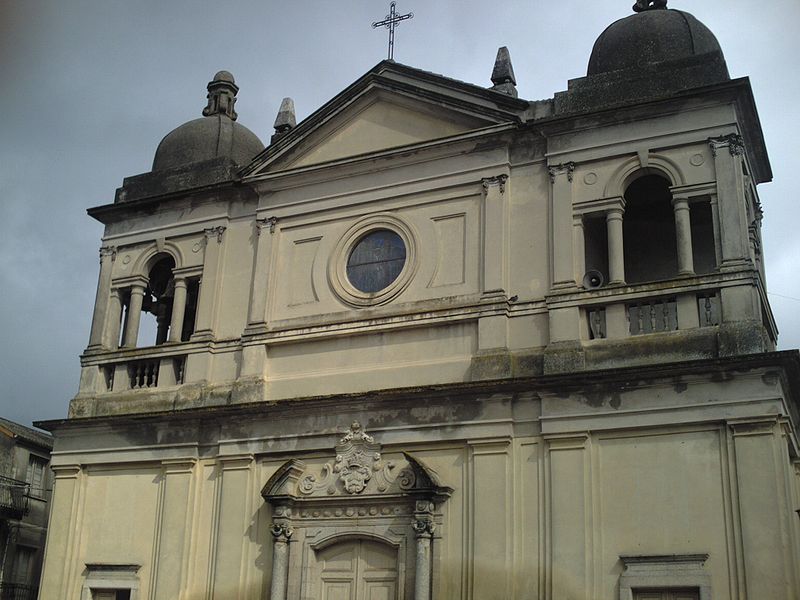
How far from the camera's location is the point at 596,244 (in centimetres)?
1773

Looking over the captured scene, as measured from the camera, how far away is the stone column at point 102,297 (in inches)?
791

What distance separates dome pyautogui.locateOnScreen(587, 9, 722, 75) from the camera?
56.0 feet

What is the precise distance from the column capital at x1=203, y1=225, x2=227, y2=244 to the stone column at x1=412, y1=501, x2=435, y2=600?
6.90 metres

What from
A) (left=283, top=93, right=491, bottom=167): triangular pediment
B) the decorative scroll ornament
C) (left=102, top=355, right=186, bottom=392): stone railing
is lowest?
the decorative scroll ornament

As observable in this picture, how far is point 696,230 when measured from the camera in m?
17.8

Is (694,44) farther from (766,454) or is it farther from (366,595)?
(366,595)

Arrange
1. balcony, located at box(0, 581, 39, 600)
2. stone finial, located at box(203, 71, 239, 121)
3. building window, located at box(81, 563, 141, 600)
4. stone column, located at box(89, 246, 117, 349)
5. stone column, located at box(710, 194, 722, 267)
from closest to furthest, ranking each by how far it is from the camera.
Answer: stone column, located at box(710, 194, 722, 267)
building window, located at box(81, 563, 141, 600)
stone column, located at box(89, 246, 117, 349)
stone finial, located at box(203, 71, 239, 121)
balcony, located at box(0, 581, 39, 600)

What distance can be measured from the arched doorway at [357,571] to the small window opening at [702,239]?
6936mm

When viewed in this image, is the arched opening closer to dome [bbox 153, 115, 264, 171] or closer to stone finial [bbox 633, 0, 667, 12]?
dome [bbox 153, 115, 264, 171]

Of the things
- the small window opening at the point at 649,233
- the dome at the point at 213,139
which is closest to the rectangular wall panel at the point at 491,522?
the small window opening at the point at 649,233

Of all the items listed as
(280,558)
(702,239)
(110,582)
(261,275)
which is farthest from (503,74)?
(110,582)

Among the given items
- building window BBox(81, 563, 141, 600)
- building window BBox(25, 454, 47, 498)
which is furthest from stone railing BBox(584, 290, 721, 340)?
building window BBox(25, 454, 47, 498)

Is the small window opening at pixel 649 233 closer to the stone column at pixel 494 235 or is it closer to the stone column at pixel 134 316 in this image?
the stone column at pixel 494 235

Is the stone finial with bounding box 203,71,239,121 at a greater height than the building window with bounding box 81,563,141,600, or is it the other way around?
the stone finial with bounding box 203,71,239,121
